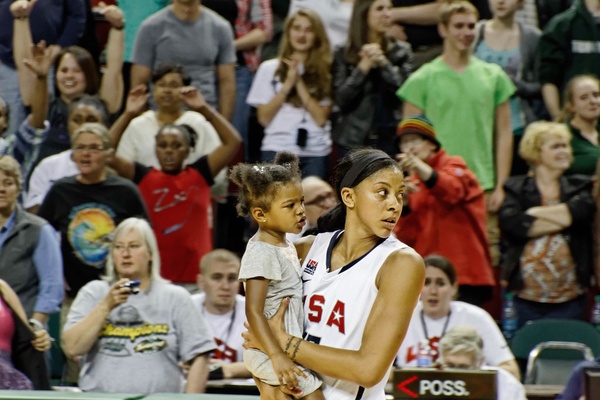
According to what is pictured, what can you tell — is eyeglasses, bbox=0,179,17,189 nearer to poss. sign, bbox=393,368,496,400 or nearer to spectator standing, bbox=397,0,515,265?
spectator standing, bbox=397,0,515,265

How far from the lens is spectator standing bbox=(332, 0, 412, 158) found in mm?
8000

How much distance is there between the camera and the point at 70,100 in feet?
27.0

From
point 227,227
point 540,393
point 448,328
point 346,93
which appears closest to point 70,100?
point 227,227

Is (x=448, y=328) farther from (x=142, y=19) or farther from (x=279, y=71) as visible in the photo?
(x=142, y=19)

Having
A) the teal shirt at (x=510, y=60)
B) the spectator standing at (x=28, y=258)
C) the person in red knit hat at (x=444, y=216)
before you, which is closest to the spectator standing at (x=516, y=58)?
the teal shirt at (x=510, y=60)

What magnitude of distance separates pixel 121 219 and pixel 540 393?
285 cm

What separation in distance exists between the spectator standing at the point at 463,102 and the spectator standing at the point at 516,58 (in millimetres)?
378

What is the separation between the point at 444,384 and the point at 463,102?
3.82 metres

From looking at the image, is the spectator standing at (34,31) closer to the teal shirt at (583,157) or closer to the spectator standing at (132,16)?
the spectator standing at (132,16)

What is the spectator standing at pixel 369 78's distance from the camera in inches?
315

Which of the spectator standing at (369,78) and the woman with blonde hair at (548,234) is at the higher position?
the spectator standing at (369,78)

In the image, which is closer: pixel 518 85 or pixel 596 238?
pixel 596 238

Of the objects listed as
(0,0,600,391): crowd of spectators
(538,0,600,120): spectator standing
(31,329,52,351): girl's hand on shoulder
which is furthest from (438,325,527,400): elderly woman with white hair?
Result: (538,0,600,120): spectator standing

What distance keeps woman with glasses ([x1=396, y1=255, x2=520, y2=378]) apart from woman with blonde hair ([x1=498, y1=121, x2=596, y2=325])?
78 centimetres
